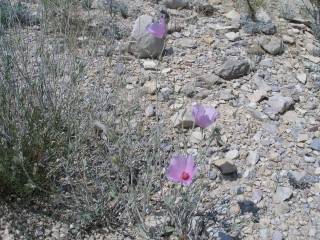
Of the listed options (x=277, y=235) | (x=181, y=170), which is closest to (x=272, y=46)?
(x=277, y=235)

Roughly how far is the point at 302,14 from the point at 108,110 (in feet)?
5.82

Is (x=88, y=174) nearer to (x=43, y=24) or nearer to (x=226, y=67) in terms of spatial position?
(x=43, y=24)

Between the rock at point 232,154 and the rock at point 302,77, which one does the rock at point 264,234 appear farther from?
the rock at point 302,77

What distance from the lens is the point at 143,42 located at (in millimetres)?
3225

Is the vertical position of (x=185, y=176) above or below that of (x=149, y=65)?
above

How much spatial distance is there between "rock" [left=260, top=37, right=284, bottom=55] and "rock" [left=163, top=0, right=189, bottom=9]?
2.20ft

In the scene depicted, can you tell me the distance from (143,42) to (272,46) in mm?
810

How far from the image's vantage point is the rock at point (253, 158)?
8.69 feet

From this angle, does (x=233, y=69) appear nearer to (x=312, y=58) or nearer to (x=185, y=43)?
(x=185, y=43)

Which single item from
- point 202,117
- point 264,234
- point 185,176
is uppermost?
point 202,117

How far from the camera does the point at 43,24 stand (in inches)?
97.3

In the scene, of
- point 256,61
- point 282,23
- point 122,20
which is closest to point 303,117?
point 256,61

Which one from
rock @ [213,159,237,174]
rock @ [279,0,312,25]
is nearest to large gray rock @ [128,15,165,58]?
rock @ [213,159,237,174]

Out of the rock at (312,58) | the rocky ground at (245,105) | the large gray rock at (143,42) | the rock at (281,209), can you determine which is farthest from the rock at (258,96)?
the rock at (281,209)
